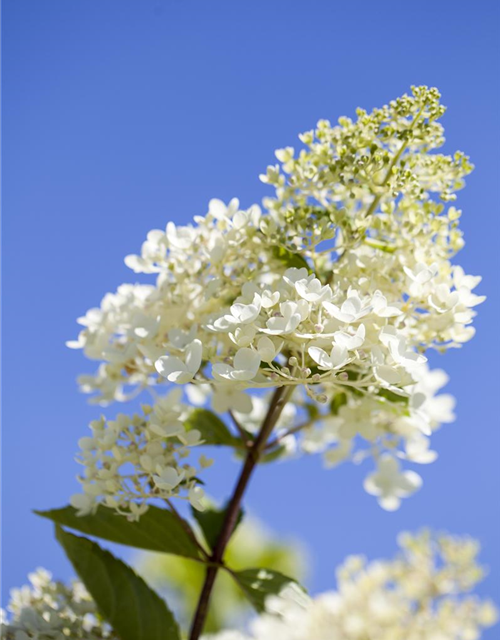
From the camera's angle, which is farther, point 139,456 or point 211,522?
point 211,522

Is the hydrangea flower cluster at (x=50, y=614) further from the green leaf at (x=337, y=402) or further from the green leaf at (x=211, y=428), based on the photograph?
the green leaf at (x=337, y=402)

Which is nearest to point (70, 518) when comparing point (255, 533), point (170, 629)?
point (170, 629)

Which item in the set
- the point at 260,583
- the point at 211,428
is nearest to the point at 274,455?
the point at 211,428

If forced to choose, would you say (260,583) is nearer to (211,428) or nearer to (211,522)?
(211,522)

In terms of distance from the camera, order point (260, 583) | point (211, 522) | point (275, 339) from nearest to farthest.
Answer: point (275, 339) < point (260, 583) < point (211, 522)

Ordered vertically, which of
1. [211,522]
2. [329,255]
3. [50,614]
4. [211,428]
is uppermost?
[329,255]

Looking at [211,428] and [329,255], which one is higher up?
[329,255]

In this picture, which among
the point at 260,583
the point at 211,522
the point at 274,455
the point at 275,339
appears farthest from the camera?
the point at 274,455

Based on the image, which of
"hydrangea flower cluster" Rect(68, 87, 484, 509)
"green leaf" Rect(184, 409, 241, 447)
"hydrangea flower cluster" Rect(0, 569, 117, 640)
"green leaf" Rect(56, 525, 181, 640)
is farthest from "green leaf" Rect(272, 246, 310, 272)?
"hydrangea flower cluster" Rect(0, 569, 117, 640)
